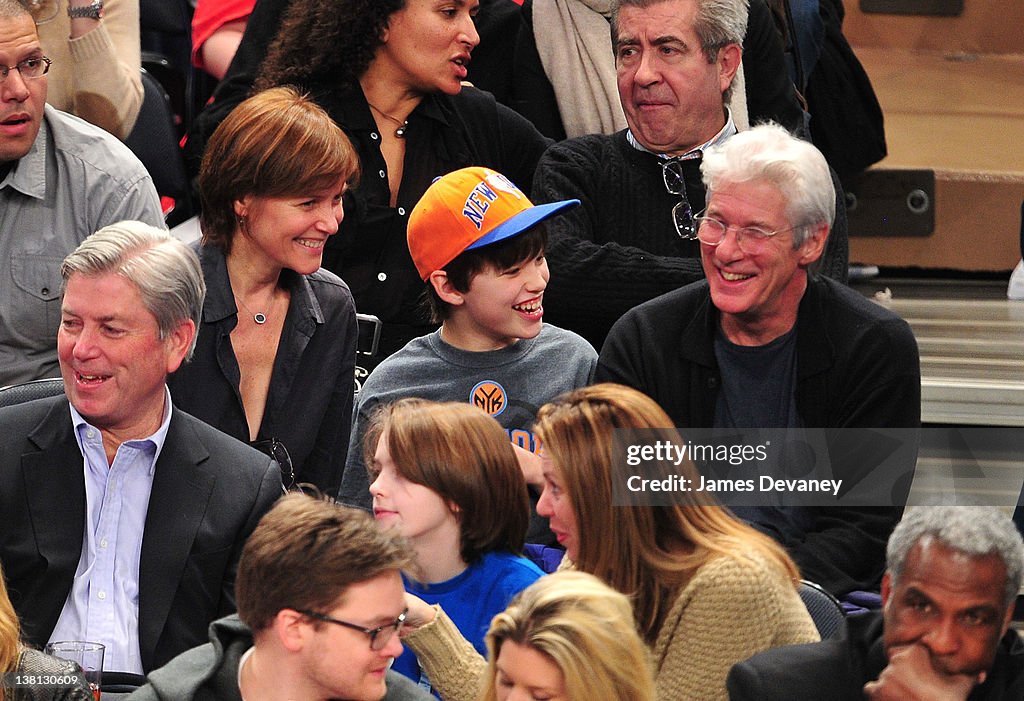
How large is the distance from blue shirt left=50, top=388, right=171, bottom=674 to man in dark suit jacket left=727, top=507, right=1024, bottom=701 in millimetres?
1158

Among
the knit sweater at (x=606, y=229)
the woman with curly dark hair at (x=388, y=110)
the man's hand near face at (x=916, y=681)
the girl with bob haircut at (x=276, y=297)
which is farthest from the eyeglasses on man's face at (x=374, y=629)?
the woman with curly dark hair at (x=388, y=110)

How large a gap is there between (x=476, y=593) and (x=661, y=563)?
0.39 meters

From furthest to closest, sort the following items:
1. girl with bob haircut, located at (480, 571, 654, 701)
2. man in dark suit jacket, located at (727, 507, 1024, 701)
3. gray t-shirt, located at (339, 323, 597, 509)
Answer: gray t-shirt, located at (339, 323, 597, 509) < girl with bob haircut, located at (480, 571, 654, 701) < man in dark suit jacket, located at (727, 507, 1024, 701)

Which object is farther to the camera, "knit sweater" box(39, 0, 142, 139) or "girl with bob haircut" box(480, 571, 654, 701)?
"knit sweater" box(39, 0, 142, 139)

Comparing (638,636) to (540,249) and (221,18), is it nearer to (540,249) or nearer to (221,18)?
(540,249)

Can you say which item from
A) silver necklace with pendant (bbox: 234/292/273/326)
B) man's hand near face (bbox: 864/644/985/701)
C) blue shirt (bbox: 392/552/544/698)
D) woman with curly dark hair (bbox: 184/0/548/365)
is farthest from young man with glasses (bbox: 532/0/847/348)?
man's hand near face (bbox: 864/644/985/701)

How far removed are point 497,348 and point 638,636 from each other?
1.01 meters

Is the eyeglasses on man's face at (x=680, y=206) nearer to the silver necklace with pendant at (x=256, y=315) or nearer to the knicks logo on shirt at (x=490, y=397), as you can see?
the knicks logo on shirt at (x=490, y=397)

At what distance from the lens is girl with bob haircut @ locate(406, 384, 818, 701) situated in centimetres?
259

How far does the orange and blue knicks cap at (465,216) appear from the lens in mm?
3367

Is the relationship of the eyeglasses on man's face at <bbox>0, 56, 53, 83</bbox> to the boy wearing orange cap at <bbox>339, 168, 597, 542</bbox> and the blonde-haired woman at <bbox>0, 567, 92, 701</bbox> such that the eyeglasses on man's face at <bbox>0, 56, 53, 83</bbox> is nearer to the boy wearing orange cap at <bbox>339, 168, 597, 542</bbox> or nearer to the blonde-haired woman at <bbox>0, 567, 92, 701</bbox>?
the boy wearing orange cap at <bbox>339, 168, 597, 542</bbox>

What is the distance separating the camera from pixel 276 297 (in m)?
3.53

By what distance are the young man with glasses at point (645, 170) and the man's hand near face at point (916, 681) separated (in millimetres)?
1374

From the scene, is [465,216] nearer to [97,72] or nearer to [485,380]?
[485,380]
